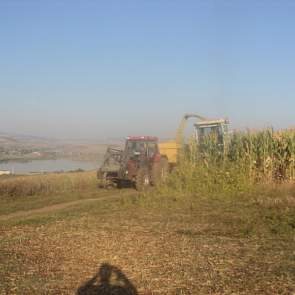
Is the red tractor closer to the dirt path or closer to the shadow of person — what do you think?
the dirt path

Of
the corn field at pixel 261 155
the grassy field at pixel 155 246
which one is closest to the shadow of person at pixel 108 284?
the grassy field at pixel 155 246

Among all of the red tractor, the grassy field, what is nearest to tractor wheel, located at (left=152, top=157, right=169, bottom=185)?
the red tractor

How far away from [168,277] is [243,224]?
4.21 m

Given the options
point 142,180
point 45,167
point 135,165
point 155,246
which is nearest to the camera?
point 155,246

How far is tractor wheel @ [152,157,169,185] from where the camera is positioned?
1909cm

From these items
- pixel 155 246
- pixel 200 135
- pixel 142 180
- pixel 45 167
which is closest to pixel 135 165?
pixel 142 180

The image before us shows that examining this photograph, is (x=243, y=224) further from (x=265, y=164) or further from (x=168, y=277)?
(x=265, y=164)

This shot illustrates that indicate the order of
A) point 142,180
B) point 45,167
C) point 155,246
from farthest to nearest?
point 45,167
point 142,180
point 155,246

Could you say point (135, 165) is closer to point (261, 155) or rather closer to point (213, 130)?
point (213, 130)

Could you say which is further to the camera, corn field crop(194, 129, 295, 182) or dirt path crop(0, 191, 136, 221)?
corn field crop(194, 129, 295, 182)

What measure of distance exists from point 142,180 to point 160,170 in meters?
1.01

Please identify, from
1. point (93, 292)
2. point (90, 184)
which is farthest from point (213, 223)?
point (90, 184)

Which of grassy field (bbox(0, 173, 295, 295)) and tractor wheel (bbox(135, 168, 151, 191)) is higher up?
tractor wheel (bbox(135, 168, 151, 191))

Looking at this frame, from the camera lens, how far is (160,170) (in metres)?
19.6
